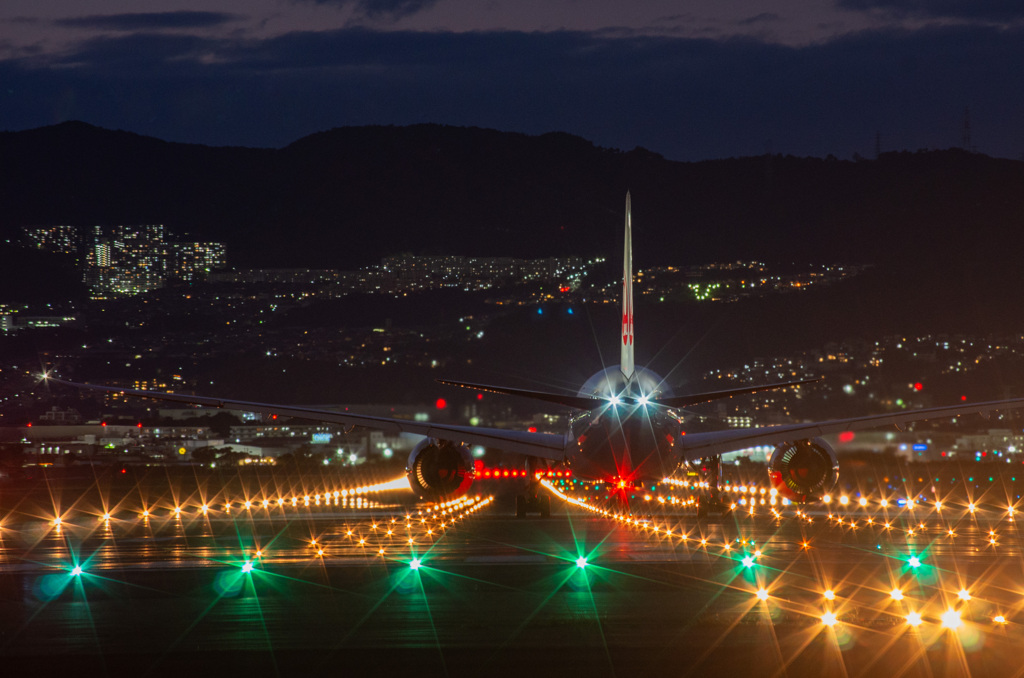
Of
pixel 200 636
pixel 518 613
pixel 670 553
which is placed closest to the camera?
pixel 200 636

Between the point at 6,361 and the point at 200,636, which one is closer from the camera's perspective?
the point at 200,636

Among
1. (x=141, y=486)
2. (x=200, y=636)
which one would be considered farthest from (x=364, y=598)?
(x=141, y=486)

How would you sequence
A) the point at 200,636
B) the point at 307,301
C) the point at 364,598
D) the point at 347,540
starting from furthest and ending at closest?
1. the point at 307,301
2. the point at 347,540
3. the point at 364,598
4. the point at 200,636

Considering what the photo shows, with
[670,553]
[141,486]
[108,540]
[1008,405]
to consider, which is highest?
[141,486]

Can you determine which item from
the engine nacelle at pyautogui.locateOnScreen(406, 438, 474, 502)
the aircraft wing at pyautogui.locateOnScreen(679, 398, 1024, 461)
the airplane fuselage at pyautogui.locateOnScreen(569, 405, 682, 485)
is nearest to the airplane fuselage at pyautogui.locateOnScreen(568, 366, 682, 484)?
the airplane fuselage at pyautogui.locateOnScreen(569, 405, 682, 485)

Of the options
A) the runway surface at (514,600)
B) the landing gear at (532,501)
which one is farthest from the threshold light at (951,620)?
the landing gear at (532,501)

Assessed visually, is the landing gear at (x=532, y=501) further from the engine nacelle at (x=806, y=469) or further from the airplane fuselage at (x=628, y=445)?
the engine nacelle at (x=806, y=469)

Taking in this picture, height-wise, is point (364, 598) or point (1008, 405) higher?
point (1008, 405)

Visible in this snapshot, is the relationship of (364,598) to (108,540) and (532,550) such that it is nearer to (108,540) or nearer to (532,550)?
(532,550)
